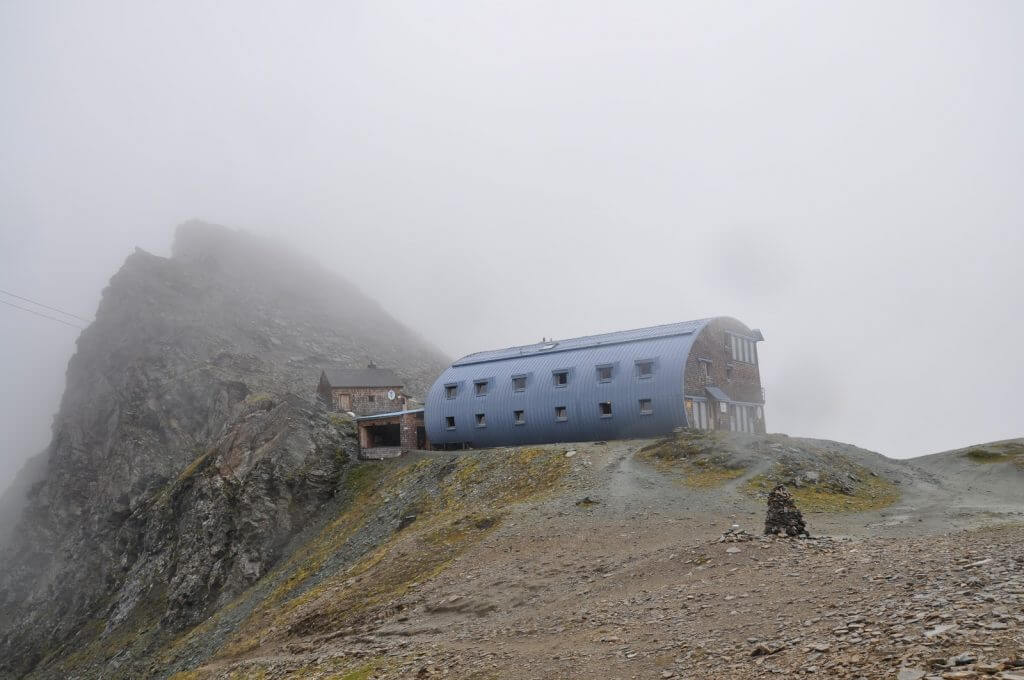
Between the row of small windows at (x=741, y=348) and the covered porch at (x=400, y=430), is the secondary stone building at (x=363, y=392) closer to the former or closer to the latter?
the covered porch at (x=400, y=430)

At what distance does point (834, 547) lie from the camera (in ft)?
72.0

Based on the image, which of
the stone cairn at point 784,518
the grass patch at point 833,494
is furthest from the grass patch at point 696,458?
the stone cairn at point 784,518

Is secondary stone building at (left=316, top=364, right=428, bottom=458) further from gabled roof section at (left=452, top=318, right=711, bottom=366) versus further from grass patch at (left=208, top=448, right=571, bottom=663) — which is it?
grass patch at (left=208, top=448, right=571, bottom=663)

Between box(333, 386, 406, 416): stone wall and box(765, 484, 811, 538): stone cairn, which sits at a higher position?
box(333, 386, 406, 416): stone wall

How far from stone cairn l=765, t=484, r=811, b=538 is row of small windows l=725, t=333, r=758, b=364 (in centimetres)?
3064

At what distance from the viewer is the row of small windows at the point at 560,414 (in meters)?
48.3

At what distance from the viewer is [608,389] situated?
1965 inches

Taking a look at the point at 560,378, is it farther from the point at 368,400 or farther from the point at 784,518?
the point at 368,400

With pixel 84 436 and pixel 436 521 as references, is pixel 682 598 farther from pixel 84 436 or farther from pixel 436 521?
pixel 84 436

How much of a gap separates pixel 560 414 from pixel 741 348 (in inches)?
619

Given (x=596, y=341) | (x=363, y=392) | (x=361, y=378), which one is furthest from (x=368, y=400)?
(x=596, y=341)

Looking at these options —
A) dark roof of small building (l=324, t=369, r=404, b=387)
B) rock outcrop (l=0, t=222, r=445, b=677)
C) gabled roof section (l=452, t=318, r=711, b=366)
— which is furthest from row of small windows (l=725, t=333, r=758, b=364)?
dark roof of small building (l=324, t=369, r=404, b=387)

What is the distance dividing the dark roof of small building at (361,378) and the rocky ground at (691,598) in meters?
55.0

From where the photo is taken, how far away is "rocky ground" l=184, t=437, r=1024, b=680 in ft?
44.6
